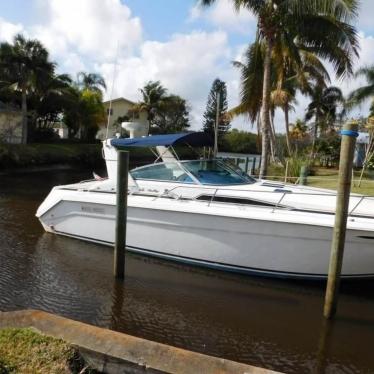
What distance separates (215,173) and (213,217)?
1.63 meters

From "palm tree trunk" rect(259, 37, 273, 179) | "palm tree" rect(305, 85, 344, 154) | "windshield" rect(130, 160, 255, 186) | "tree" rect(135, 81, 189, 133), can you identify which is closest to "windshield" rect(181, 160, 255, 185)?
"windshield" rect(130, 160, 255, 186)

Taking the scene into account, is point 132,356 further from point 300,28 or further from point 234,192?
point 300,28

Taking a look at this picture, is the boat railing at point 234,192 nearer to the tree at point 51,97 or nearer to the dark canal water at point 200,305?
the dark canal water at point 200,305

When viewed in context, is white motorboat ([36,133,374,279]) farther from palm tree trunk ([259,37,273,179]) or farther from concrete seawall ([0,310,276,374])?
palm tree trunk ([259,37,273,179])

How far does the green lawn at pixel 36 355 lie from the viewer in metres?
3.54

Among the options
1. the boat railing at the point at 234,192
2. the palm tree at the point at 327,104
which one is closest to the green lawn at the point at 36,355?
the boat railing at the point at 234,192

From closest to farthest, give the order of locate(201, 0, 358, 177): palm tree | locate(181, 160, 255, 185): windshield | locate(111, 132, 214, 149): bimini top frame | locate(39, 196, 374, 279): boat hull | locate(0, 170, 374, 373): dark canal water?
locate(0, 170, 374, 373): dark canal water, locate(39, 196, 374, 279): boat hull, locate(181, 160, 255, 185): windshield, locate(111, 132, 214, 149): bimini top frame, locate(201, 0, 358, 177): palm tree

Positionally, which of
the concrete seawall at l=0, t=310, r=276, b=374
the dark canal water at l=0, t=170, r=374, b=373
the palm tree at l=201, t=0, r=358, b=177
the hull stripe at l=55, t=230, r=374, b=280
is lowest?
the dark canal water at l=0, t=170, r=374, b=373

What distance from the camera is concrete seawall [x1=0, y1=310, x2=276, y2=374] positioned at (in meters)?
3.69

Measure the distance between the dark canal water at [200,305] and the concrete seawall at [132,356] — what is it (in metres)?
1.93

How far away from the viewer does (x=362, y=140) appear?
110 ft

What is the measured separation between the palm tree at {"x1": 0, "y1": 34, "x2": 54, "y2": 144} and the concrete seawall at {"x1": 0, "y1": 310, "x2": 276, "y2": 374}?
30.3m

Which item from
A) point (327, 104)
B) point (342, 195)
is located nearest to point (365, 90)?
point (327, 104)

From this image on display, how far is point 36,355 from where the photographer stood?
3670mm
